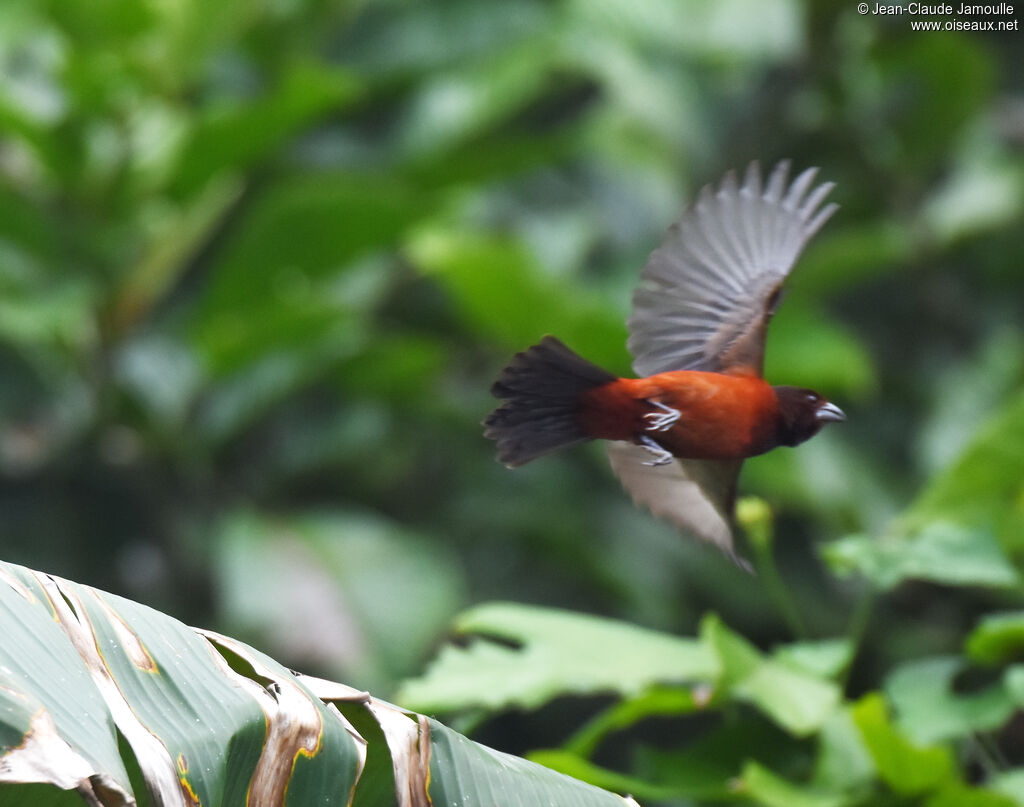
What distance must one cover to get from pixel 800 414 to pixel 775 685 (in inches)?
31.5

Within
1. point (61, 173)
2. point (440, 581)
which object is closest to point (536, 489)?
point (440, 581)

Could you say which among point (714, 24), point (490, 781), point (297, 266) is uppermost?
point (714, 24)

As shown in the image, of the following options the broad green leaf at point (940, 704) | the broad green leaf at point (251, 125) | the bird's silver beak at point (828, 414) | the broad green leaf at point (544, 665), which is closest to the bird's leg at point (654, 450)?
the bird's silver beak at point (828, 414)

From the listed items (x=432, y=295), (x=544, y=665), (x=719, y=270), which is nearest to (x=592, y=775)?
(x=544, y=665)

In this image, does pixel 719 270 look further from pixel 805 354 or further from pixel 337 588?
pixel 337 588

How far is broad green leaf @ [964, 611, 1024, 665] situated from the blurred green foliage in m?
0.87

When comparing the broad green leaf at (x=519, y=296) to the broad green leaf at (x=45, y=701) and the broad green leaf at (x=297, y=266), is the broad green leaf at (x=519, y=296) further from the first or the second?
the broad green leaf at (x=45, y=701)

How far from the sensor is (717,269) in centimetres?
88

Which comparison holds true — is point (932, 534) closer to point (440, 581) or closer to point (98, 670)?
point (98, 670)

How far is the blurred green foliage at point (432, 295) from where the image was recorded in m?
2.92

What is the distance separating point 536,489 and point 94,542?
1.12 m

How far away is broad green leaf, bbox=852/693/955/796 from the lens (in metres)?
1.47

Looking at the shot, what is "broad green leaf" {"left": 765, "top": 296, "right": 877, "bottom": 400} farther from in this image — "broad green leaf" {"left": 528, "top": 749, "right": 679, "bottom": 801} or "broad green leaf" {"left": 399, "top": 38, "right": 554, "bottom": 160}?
"broad green leaf" {"left": 528, "top": 749, "right": 679, "bottom": 801}

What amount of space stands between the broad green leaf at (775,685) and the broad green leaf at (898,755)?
0.15 feet
